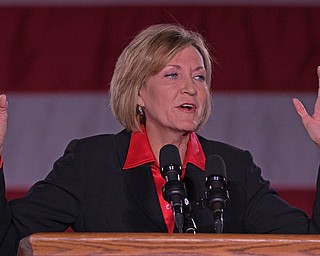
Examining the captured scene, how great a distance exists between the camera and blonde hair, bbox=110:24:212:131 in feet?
7.48

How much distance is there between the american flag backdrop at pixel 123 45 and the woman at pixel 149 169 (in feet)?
2.34

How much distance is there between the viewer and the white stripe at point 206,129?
3.02 m

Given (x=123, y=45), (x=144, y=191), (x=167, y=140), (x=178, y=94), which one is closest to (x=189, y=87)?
(x=178, y=94)

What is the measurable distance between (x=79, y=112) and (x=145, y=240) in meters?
1.65

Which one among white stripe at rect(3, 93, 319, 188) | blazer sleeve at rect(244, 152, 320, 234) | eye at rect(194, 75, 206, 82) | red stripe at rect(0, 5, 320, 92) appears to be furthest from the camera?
red stripe at rect(0, 5, 320, 92)

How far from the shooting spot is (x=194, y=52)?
2.31m

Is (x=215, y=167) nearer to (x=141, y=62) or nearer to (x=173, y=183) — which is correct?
(x=173, y=183)

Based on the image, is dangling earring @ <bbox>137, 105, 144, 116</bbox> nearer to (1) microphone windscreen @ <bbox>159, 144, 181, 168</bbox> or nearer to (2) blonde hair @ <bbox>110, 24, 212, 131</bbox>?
(2) blonde hair @ <bbox>110, 24, 212, 131</bbox>

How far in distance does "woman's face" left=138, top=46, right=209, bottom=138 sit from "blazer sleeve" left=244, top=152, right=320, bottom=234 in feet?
0.67

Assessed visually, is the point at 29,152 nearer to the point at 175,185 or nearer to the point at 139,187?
the point at 139,187

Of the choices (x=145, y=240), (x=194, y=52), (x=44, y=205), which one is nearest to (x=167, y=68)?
(x=194, y=52)

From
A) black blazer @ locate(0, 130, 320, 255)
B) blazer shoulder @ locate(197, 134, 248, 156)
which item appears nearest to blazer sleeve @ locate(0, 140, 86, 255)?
black blazer @ locate(0, 130, 320, 255)

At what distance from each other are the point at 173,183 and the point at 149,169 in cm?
48

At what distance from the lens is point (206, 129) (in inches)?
122
